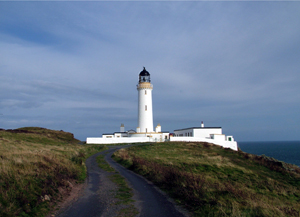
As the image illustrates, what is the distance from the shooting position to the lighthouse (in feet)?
156

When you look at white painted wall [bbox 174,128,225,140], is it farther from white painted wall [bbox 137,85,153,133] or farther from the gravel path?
the gravel path

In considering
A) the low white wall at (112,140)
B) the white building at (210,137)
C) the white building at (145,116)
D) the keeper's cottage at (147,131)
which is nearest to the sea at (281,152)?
the white building at (210,137)

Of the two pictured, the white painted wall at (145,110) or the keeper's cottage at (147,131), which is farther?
the white painted wall at (145,110)

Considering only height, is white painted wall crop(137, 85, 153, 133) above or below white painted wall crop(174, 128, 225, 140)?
above

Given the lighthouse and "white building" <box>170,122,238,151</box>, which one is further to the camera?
the lighthouse

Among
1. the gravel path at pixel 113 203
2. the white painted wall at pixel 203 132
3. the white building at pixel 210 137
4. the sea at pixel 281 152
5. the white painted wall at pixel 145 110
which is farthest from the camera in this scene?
the sea at pixel 281 152

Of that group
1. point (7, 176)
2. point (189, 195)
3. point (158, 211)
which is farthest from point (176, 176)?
point (7, 176)

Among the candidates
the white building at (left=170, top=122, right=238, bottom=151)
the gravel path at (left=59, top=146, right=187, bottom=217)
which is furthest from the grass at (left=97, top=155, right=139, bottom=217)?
the white building at (left=170, top=122, right=238, bottom=151)

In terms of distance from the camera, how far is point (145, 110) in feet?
156

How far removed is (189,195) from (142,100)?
39.7m

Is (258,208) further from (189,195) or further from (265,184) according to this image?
(265,184)

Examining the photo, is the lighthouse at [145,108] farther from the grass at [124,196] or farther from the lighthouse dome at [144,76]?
the grass at [124,196]

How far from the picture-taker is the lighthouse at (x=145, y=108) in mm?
47438

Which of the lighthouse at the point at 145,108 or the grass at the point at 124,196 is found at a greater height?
the lighthouse at the point at 145,108
